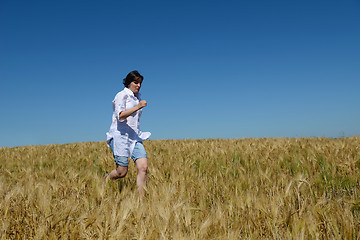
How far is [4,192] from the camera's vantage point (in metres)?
2.39

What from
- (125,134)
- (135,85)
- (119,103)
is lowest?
(125,134)

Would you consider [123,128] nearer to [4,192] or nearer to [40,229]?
[4,192]

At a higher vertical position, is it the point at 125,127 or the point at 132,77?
the point at 132,77

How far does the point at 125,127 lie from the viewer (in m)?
3.28

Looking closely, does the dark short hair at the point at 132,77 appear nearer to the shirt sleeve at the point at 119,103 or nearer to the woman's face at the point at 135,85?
the woman's face at the point at 135,85

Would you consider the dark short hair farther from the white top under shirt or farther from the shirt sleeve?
the shirt sleeve

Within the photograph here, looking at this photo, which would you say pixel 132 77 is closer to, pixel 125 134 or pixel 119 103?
pixel 119 103

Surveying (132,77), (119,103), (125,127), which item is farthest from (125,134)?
(132,77)

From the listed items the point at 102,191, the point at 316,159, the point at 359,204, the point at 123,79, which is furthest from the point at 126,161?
the point at 316,159

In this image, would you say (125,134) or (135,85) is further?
(135,85)

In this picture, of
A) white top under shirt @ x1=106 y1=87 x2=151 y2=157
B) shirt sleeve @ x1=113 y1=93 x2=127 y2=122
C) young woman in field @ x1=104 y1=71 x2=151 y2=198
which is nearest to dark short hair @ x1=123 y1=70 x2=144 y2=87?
young woman in field @ x1=104 y1=71 x2=151 y2=198

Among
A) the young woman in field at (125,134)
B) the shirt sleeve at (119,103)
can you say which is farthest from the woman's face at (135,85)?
the shirt sleeve at (119,103)

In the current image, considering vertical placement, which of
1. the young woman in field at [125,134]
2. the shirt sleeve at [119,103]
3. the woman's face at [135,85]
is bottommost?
the young woman in field at [125,134]

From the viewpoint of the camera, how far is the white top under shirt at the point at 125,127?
323 centimetres
